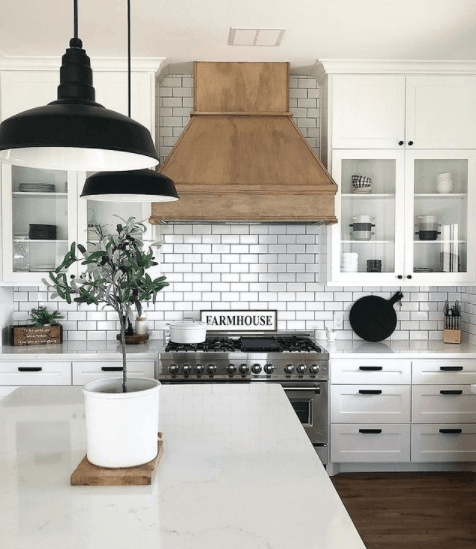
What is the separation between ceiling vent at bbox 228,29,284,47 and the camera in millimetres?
3428

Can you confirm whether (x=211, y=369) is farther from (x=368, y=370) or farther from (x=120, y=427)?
(x=120, y=427)

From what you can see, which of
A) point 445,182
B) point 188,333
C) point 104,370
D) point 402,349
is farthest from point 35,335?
point 445,182

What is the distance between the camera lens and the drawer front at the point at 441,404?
387 centimetres

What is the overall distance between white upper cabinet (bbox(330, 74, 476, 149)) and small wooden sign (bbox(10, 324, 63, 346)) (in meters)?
2.51

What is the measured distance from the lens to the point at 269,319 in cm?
441

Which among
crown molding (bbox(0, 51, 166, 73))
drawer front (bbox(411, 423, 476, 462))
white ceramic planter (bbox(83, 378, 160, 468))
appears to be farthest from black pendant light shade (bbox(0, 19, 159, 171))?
drawer front (bbox(411, 423, 476, 462))

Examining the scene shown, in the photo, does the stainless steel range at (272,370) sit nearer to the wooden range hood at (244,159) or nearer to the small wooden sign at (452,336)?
the wooden range hood at (244,159)

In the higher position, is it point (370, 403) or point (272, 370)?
point (272, 370)

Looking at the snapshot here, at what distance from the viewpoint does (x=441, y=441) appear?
390 centimetres

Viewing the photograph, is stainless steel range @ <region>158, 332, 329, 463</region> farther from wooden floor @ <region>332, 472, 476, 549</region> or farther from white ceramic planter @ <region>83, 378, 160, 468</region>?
white ceramic planter @ <region>83, 378, 160, 468</region>

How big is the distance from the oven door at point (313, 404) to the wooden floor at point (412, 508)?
371 mm

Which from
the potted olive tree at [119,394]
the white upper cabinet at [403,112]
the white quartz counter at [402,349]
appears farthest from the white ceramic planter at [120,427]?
the white upper cabinet at [403,112]

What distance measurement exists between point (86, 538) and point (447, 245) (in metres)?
3.54

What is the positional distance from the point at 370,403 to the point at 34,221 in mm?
2760
